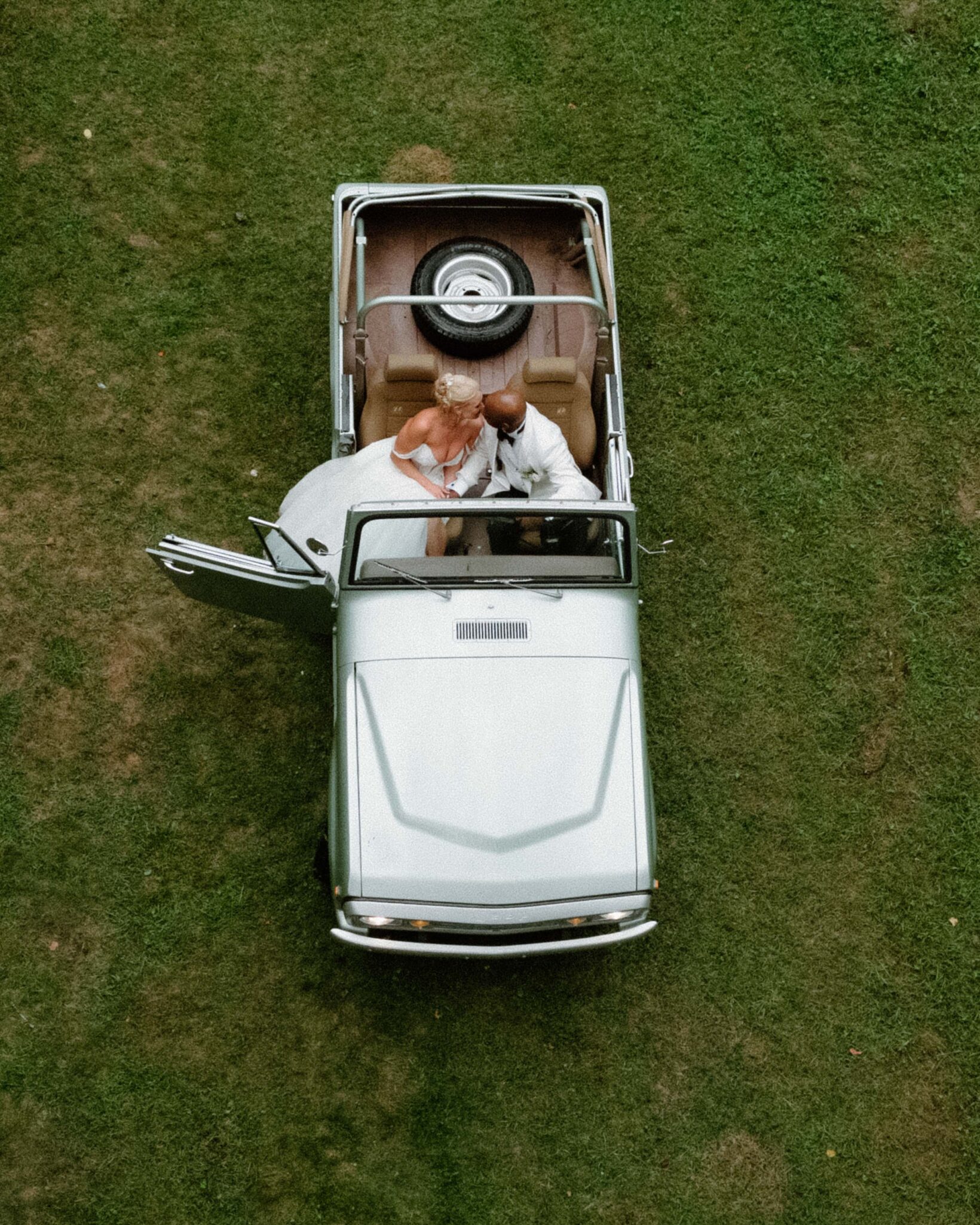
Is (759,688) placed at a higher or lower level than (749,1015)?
higher

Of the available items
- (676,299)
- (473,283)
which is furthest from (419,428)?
(676,299)

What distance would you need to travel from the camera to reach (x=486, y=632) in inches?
203

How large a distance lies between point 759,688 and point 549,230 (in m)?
3.23

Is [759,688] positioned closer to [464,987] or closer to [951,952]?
[951,952]

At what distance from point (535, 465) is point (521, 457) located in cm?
10

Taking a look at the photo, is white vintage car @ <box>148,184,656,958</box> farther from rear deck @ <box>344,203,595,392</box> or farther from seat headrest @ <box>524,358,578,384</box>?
rear deck @ <box>344,203,595,392</box>

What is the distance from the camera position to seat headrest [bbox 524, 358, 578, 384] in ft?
18.8

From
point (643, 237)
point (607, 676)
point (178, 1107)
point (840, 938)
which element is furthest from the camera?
point (643, 237)

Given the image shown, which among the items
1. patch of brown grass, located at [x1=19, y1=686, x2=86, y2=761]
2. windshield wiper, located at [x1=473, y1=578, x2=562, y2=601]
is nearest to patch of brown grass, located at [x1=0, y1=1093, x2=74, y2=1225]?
patch of brown grass, located at [x1=19, y1=686, x2=86, y2=761]

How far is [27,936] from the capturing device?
19.8ft

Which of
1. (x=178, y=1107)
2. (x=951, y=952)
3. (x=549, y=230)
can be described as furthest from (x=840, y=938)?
(x=549, y=230)

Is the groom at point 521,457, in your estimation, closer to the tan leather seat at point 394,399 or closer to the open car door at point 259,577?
the tan leather seat at point 394,399

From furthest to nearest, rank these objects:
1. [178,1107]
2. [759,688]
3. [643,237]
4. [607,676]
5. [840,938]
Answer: [643,237]
[759,688]
[840,938]
[178,1107]
[607,676]

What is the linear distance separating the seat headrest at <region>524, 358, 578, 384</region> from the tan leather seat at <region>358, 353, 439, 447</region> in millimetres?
544
